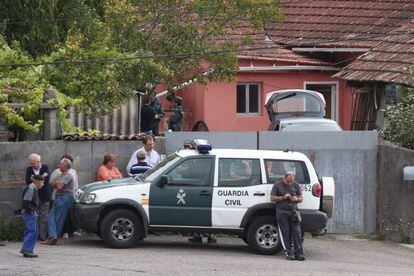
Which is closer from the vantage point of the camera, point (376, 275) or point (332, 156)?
point (376, 275)

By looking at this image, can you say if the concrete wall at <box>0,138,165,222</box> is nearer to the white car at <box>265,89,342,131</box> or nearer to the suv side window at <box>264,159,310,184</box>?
the suv side window at <box>264,159,310,184</box>

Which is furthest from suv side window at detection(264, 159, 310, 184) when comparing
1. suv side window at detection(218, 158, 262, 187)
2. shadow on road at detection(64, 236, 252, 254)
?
shadow on road at detection(64, 236, 252, 254)

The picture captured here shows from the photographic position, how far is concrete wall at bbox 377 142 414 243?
72.7 ft

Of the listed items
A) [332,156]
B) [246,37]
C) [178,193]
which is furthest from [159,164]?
[246,37]

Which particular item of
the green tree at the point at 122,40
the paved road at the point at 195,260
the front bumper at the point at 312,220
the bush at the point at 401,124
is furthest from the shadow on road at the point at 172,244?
the bush at the point at 401,124

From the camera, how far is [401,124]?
23719 mm

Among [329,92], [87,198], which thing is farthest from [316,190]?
[329,92]

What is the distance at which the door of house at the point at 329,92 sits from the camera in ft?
117

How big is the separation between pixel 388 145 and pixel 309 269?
539 centimetres

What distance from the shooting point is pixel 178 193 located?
1952 cm

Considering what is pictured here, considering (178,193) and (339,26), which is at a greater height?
(339,26)

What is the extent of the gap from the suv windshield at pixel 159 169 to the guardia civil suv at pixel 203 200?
0.06 feet

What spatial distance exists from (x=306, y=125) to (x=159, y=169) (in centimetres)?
711

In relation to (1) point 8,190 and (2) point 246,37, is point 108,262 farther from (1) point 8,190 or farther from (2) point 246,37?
(2) point 246,37
